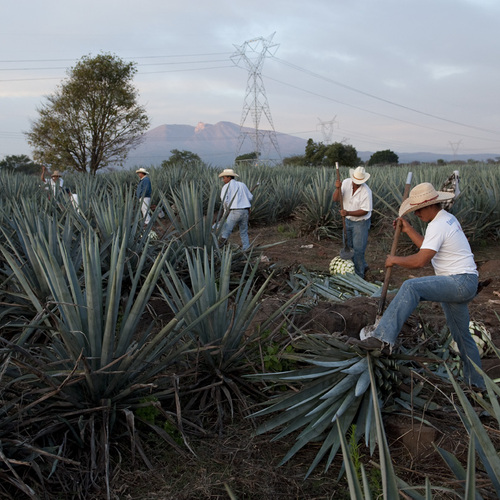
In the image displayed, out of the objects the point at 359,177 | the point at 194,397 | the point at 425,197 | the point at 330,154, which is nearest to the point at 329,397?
the point at 194,397

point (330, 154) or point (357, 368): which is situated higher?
point (330, 154)

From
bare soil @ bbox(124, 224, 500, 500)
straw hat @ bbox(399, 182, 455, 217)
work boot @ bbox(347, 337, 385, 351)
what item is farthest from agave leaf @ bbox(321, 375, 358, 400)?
straw hat @ bbox(399, 182, 455, 217)

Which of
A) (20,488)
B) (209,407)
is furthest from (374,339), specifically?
(20,488)

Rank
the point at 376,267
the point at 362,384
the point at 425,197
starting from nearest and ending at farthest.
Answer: the point at 362,384 < the point at 425,197 < the point at 376,267

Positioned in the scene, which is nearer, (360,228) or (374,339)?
(374,339)

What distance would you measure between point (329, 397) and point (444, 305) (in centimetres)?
115

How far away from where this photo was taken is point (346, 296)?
5043 mm

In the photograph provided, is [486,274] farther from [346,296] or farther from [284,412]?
[284,412]

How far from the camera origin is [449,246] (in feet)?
11.3

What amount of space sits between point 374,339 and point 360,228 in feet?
13.3

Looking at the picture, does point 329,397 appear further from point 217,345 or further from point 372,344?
point 217,345

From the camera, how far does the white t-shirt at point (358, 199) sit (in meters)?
6.89

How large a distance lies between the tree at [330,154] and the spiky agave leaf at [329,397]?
43295 mm

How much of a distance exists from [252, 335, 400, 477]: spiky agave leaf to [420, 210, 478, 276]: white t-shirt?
0.83 m
